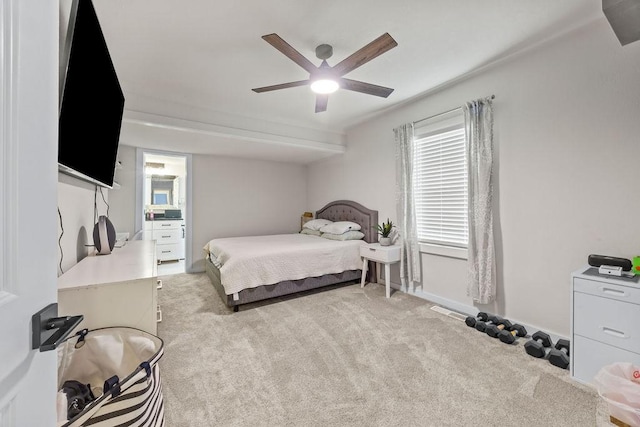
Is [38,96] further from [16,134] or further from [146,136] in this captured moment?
[146,136]

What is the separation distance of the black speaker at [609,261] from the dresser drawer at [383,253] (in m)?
1.82

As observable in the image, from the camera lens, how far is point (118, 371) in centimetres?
139

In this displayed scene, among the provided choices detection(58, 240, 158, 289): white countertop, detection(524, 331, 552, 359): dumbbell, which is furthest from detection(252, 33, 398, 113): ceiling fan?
detection(524, 331, 552, 359): dumbbell

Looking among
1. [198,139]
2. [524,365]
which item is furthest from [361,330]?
[198,139]

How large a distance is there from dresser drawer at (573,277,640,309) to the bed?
2376 millimetres

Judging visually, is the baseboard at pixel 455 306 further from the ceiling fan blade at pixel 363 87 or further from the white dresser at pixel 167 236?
the white dresser at pixel 167 236

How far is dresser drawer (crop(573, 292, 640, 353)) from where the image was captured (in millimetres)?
1572

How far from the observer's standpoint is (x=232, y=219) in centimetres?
510

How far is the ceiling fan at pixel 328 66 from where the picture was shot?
72.1 inches

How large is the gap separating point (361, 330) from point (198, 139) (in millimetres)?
3237

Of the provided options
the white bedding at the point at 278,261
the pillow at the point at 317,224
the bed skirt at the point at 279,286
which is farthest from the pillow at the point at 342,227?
the bed skirt at the point at 279,286

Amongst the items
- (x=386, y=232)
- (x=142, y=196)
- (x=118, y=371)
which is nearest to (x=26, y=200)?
(x=118, y=371)

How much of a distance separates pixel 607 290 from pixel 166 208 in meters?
6.88

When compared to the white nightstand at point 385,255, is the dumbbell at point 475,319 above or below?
below
